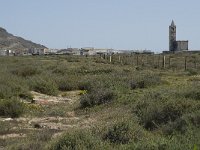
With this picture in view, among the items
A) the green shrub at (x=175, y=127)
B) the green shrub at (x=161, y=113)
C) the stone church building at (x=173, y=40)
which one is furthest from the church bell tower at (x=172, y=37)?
the green shrub at (x=175, y=127)

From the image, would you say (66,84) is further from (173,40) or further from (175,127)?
(173,40)

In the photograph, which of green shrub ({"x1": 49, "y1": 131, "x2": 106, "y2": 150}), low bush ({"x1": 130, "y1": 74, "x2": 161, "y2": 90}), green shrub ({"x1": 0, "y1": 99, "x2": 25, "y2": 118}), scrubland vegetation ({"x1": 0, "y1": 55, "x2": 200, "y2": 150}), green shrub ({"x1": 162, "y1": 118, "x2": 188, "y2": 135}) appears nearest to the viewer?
green shrub ({"x1": 49, "y1": 131, "x2": 106, "y2": 150})

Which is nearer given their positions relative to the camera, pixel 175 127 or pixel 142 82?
pixel 175 127

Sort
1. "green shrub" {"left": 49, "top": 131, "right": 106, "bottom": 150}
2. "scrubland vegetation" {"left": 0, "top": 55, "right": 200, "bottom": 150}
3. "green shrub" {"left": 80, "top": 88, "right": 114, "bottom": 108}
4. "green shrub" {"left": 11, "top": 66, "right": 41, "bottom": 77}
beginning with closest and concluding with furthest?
"green shrub" {"left": 49, "top": 131, "right": 106, "bottom": 150}
"scrubland vegetation" {"left": 0, "top": 55, "right": 200, "bottom": 150}
"green shrub" {"left": 80, "top": 88, "right": 114, "bottom": 108}
"green shrub" {"left": 11, "top": 66, "right": 41, "bottom": 77}

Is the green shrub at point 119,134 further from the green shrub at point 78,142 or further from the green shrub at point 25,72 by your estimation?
the green shrub at point 25,72

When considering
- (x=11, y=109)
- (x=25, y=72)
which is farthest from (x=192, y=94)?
(x=25, y=72)

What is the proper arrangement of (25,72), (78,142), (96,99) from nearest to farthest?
(78,142) < (96,99) < (25,72)

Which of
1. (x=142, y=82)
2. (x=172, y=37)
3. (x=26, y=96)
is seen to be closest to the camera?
(x=26, y=96)

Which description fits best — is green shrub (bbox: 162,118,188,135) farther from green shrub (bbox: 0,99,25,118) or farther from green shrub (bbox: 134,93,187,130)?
green shrub (bbox: 0,99,25,118)

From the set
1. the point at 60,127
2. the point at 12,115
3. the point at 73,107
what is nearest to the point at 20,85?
the point at 73,107

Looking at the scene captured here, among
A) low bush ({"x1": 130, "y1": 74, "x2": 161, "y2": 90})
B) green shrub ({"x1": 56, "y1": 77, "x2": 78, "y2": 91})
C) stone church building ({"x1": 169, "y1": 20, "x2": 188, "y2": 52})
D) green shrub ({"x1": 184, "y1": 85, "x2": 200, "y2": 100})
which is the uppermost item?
stone church building ({"x1": 169, "y1": 20, "x2": 188, "y2": 52})

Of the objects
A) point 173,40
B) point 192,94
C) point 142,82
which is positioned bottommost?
point 142,82

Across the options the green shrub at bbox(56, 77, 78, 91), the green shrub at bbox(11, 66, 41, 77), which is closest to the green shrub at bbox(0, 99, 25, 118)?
the green shrub at bbox(56, 77, 78, 91)

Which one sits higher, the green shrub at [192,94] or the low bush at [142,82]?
the green shrub at [192,94]
